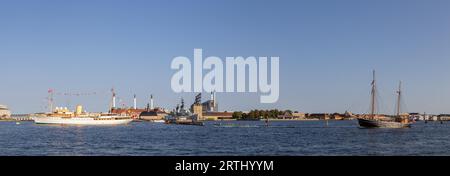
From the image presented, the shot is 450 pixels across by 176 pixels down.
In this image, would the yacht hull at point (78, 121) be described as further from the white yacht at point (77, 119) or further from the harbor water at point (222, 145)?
the harbor water at point (222, 145)

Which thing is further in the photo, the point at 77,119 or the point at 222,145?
the point at 77,119

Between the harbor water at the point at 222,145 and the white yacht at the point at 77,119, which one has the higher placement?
the harbor water at the point at 222,145

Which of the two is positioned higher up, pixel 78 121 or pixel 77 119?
pixel 77 119

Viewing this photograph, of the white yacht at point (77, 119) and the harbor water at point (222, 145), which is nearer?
the harbor water at point (222, 145)

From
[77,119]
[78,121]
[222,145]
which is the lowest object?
[78,121]

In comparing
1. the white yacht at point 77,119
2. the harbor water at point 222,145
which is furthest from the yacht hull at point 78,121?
the harbor water at point 222,145

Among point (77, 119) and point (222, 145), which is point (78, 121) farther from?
point (222, 145)

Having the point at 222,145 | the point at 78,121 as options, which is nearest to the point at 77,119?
the point at 78,121

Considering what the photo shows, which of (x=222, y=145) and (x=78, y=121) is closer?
(x=222, y=145)

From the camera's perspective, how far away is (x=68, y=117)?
15862 cm
